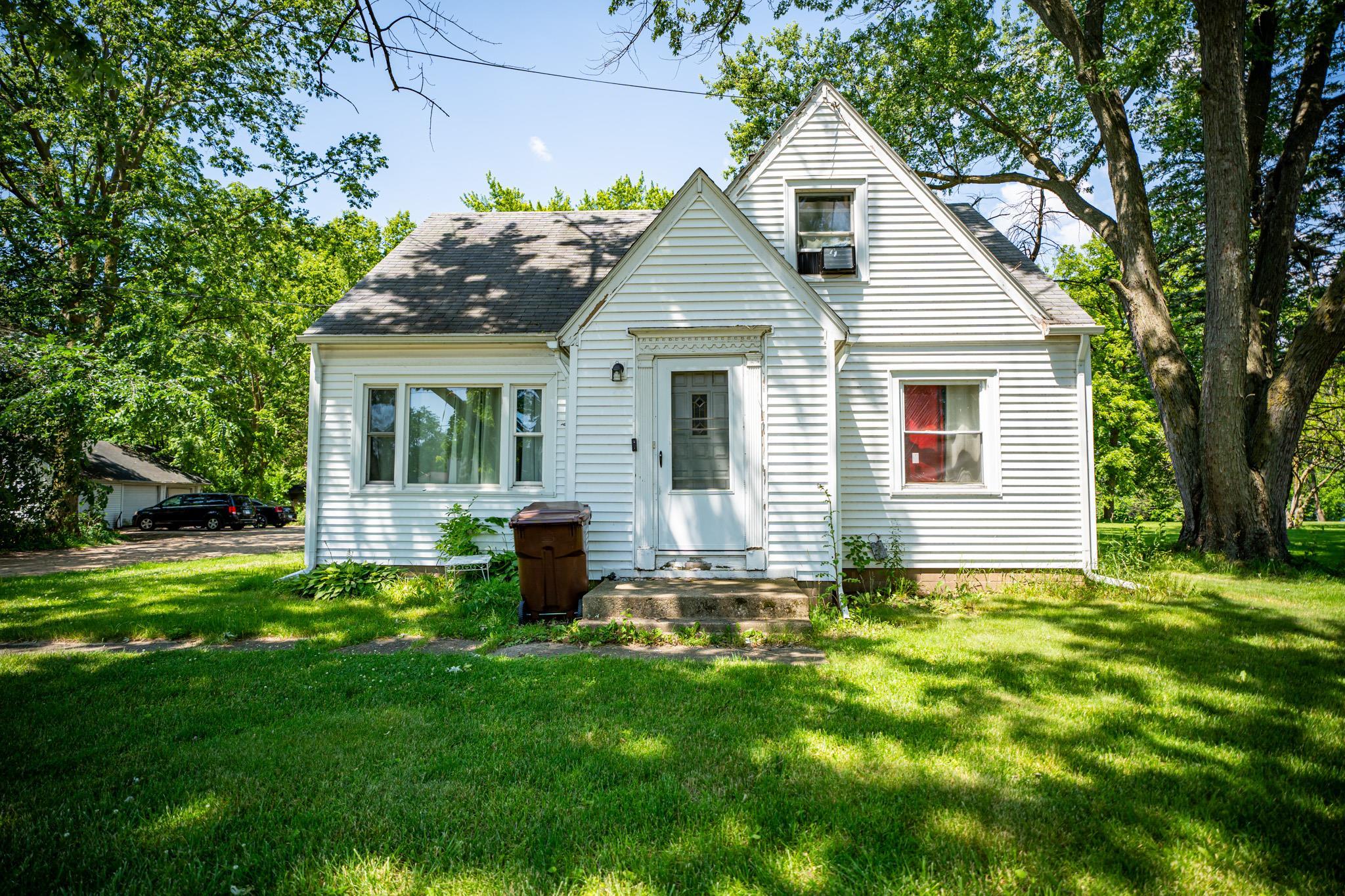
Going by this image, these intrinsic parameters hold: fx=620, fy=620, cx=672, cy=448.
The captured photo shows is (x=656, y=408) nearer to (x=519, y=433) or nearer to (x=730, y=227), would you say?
(x=730, y=227)

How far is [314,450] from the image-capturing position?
9406 mm

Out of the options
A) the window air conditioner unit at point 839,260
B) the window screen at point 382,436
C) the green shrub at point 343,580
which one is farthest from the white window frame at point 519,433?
the window air conditioner unit at point 839,260

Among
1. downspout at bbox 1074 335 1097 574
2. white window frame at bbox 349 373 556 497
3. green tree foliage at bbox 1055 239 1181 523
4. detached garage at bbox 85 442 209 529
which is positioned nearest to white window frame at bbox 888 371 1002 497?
downspout at bbox 1074 335 1097 574

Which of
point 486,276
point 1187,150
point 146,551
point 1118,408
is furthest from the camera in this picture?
point 1118,408

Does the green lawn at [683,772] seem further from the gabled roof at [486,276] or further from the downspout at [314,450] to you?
the gabled roof at [486,276]

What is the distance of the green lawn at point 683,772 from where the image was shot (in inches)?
99.0

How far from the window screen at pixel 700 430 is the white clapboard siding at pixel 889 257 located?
8.43ft

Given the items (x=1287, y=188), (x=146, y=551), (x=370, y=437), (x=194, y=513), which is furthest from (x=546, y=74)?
(x=194, y=513)

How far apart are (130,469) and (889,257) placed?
3546 centimetres

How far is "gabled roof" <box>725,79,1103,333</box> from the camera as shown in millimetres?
8891

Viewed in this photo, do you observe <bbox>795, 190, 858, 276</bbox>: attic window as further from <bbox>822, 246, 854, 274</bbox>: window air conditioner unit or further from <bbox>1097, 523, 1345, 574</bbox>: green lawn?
<bbox>1097, 523, 1345, 574</bbox>: green lawn

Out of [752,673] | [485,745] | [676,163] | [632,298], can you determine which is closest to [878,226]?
[676,163]

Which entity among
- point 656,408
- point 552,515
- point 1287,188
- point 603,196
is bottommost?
point 552,515

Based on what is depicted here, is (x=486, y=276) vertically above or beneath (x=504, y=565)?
above
